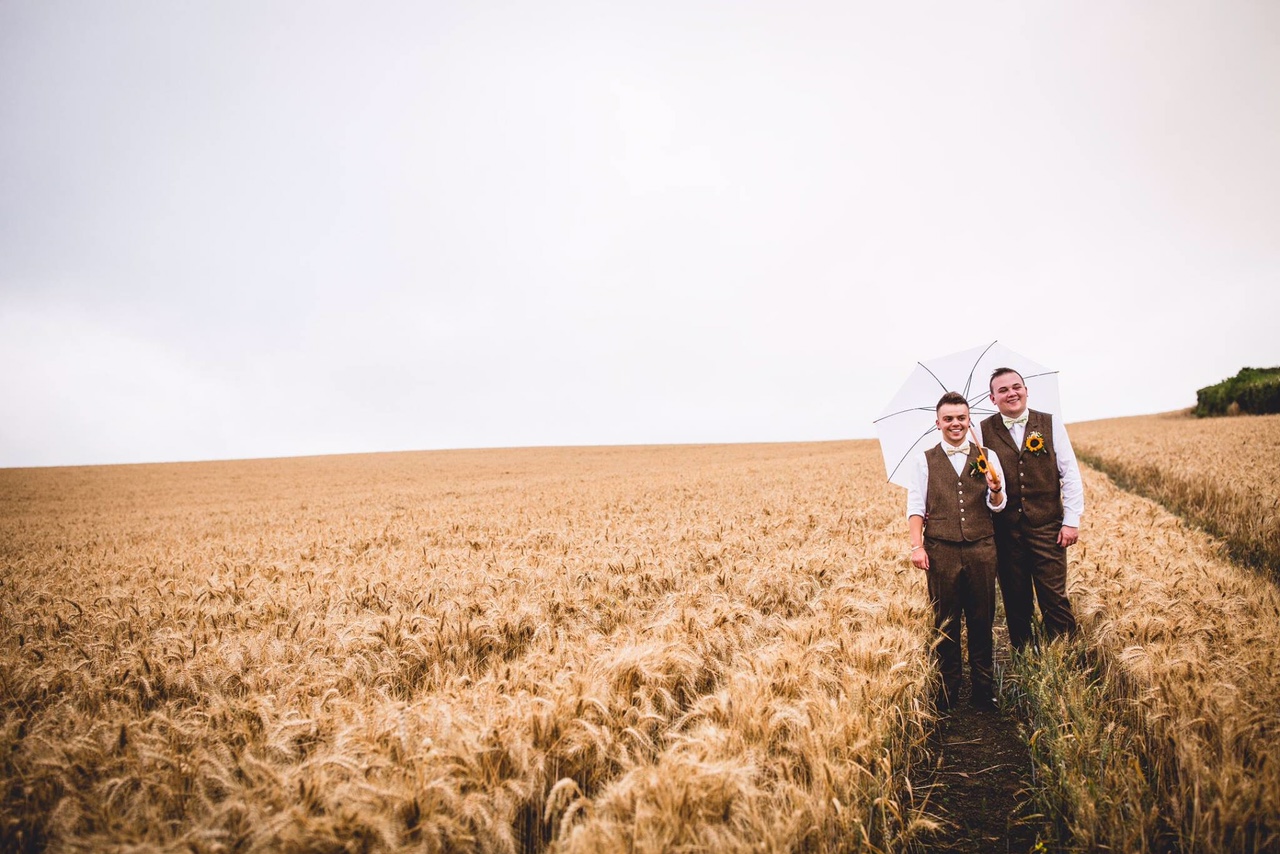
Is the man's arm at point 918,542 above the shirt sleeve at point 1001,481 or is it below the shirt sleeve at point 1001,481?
below

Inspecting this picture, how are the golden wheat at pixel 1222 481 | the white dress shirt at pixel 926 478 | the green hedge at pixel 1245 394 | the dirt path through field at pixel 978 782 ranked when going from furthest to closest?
the green hedge at pixel 1245 394, the golden wheat at pixel 1222 481, the white dress shirt at pixel 926 478, the dirt path through field at pixel 978 782

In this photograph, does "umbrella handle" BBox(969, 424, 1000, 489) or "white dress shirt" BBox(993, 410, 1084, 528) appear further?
"white dress shirt" BBox(993, 410, 1084, 528)

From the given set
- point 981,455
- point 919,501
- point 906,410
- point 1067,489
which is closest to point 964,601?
point 919,501

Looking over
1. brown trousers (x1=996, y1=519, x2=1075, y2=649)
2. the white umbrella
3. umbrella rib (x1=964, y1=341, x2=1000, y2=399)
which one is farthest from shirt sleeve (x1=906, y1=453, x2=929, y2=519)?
umbrella rib (x1=964, y1=341, x2=1000, y2=399)

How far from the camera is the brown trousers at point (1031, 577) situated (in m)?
4.20

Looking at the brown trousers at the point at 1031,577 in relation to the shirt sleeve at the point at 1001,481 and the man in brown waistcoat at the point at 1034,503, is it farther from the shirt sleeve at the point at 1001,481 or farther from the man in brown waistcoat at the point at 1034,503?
the shirt sleeve at the point at 1001,481

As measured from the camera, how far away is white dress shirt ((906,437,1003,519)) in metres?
4.08

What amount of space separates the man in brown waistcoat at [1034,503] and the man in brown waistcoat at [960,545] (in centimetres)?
28

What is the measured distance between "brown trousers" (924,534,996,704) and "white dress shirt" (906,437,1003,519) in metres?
0.27

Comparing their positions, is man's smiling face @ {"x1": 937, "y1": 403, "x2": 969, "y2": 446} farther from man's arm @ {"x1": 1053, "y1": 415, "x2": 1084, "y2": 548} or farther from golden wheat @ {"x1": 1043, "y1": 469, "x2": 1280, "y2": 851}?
golden wheat @ {"x1": 1043, "y1": 469, "x2": 1280, "y2": 851}

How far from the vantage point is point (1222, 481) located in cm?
1072

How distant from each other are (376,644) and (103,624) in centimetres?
313

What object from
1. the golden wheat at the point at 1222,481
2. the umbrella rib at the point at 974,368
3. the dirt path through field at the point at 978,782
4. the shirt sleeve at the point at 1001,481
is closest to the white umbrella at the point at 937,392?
the umbrella rib at the point at 974,368

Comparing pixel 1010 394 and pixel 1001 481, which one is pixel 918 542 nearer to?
pixel 1001 481
